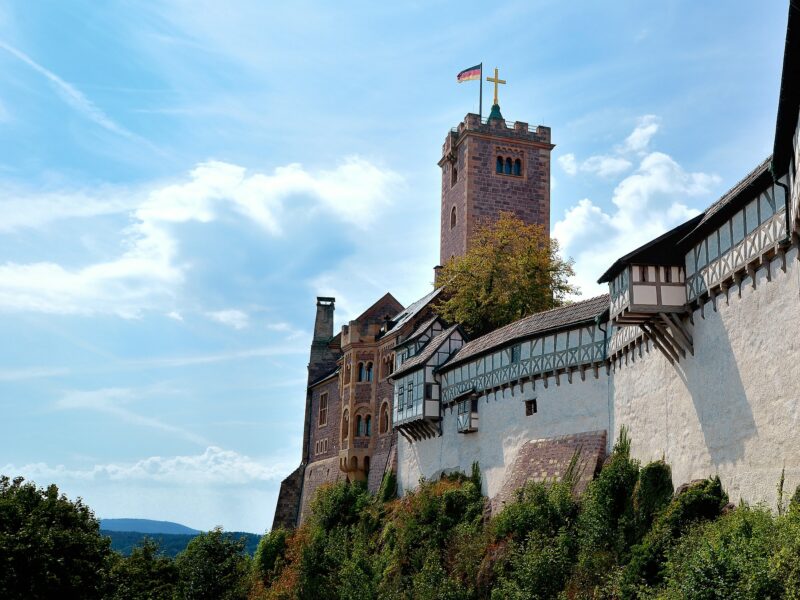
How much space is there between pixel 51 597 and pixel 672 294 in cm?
2131

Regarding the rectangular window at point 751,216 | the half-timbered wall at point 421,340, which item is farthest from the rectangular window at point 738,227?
the half-timbered wall at point 421,340

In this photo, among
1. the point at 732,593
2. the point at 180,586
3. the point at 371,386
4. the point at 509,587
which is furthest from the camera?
the point at 371,386

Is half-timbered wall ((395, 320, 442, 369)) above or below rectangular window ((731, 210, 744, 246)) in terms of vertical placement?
above

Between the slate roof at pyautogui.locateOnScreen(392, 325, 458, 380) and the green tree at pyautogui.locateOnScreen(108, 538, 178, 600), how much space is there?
14.5 m

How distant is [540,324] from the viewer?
38.1 metres

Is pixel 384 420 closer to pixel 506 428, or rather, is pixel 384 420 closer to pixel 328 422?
pixel 328 422

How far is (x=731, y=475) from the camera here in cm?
2419

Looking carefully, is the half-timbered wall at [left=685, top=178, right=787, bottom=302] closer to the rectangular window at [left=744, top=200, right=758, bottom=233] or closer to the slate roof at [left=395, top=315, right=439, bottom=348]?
the rectangular window at [left=744, top=200, right=758, bottom=233]

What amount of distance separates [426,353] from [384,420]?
799 cm

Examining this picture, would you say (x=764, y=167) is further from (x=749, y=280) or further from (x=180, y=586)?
Result: (x=180, y=586)

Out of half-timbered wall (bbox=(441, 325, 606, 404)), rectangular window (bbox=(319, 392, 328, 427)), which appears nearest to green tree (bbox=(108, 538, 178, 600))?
half-timbered wall (bbox=(441, 325, 606, 404))

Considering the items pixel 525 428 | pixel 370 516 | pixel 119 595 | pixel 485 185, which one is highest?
pixel 485 185

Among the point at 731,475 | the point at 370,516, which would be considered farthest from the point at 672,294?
the point at 370,516

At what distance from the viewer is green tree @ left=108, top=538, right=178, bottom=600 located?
37.4 meters
